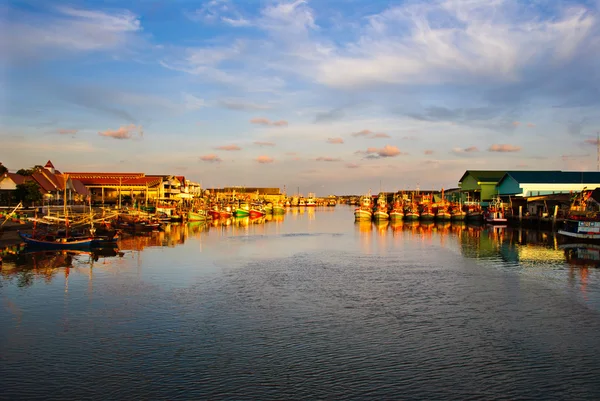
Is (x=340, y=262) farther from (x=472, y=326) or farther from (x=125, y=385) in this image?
(x=125, y=385)

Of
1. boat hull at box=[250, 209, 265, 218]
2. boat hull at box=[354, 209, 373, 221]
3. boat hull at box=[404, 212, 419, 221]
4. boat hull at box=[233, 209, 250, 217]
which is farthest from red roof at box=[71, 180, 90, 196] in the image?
boat hull at box=[404, 212, 419, 221]

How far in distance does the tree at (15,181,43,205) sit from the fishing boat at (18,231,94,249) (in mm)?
23892

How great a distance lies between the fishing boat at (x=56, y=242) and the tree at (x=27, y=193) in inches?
941

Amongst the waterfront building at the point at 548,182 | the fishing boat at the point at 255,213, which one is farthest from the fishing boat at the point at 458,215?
the fishing boat at the point at 255,213

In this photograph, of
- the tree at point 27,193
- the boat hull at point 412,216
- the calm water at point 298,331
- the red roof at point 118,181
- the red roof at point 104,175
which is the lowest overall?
the calm water at point 298,331

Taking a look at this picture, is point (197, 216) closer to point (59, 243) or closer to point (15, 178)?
point (15, 178)

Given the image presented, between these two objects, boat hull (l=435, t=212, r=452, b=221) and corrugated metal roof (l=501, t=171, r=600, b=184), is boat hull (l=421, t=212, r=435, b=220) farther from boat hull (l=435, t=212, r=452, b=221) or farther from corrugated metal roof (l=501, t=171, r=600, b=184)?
corrugated metal roof (l=501, t=171, r=600, b=184)

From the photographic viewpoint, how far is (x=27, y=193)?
56219mm

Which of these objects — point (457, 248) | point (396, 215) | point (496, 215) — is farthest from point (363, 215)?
point (457, 248)

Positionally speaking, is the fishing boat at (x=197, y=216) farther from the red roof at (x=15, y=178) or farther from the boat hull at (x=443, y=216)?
the boat hull at (x=443, y=216)

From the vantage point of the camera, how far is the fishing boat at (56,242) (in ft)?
111

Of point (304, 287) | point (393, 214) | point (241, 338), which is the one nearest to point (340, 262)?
point (304, 287)

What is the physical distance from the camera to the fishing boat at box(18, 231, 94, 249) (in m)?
33.9

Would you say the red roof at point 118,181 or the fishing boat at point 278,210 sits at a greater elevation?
the red roof at point 118,181
